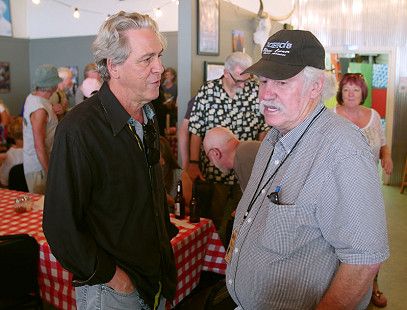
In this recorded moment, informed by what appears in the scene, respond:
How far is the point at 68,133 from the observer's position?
1.32 meters

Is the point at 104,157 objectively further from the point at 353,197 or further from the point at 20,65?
the point at 20,65

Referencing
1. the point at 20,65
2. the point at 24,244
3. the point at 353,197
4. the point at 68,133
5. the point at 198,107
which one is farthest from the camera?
the point at 20,65

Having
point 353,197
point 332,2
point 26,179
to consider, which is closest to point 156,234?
point 353,197

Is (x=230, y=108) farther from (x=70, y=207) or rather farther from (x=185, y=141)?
(x=70, y=207)

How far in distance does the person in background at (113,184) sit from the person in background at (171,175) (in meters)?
1.58

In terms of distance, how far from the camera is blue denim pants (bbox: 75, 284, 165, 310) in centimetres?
151

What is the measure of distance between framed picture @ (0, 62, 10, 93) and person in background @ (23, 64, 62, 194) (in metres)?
8.60

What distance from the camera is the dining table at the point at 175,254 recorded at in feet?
7.20

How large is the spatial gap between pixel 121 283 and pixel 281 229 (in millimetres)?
665

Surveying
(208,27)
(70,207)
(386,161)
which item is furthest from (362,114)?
(70,207)

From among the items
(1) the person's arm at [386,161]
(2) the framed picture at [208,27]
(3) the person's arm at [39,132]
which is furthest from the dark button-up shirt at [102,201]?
(2) the framed picture at [208,27]

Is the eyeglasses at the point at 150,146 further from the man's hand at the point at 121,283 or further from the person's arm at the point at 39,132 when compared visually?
the person's arm at the point at 39,132

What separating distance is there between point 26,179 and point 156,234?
2.57m

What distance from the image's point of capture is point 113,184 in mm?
1412
